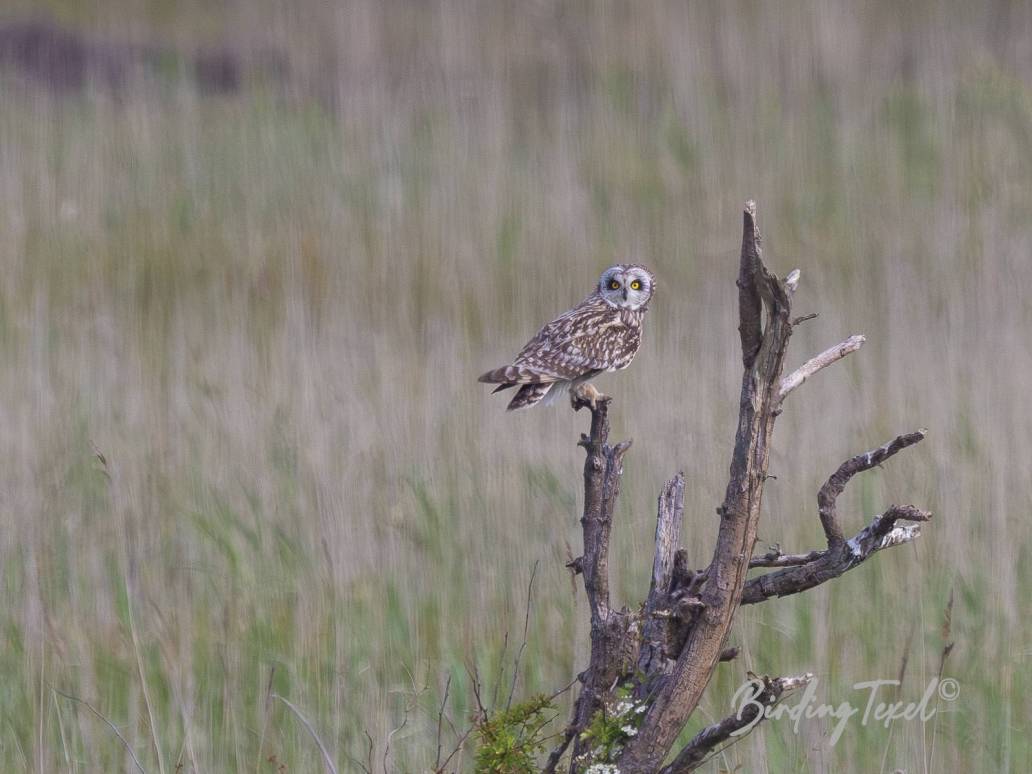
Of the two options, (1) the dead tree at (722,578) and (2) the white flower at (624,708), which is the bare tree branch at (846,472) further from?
(2) the white flower at (624,708)

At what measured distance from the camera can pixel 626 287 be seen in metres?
3.94

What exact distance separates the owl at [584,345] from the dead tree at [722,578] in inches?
48.9

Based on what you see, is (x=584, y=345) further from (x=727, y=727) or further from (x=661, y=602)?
(x=727, y=727)

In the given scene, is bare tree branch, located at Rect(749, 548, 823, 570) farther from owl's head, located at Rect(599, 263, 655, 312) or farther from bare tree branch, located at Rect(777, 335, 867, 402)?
owl's head, located at Rect(599, 263, 655, 312)

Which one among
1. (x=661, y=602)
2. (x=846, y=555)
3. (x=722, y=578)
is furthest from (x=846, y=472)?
(x=661, y=602)

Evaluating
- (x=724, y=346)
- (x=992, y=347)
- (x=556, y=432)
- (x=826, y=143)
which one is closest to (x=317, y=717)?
(x=556, y=432)

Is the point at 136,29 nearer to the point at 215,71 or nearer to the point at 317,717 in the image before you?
the point at 215,71

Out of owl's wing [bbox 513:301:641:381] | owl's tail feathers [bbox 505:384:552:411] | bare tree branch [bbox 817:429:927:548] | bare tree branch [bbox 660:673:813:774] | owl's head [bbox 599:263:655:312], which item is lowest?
bare tree branch [bbox 660:673:813:774]

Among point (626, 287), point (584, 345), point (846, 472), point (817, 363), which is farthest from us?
point (626, 287)

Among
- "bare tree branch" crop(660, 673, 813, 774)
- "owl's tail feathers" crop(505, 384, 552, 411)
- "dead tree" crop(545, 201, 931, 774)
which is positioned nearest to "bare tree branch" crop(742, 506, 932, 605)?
"dead tree" crop(545, 201, 931, 774)

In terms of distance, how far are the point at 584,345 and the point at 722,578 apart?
65.4 inches

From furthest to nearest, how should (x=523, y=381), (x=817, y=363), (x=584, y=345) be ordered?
(x=584, y=345) → (x=523, y=381) → (x=817, y=363)

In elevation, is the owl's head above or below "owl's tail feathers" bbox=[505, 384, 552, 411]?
above

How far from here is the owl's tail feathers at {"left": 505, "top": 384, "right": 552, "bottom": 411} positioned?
3.46 metres
